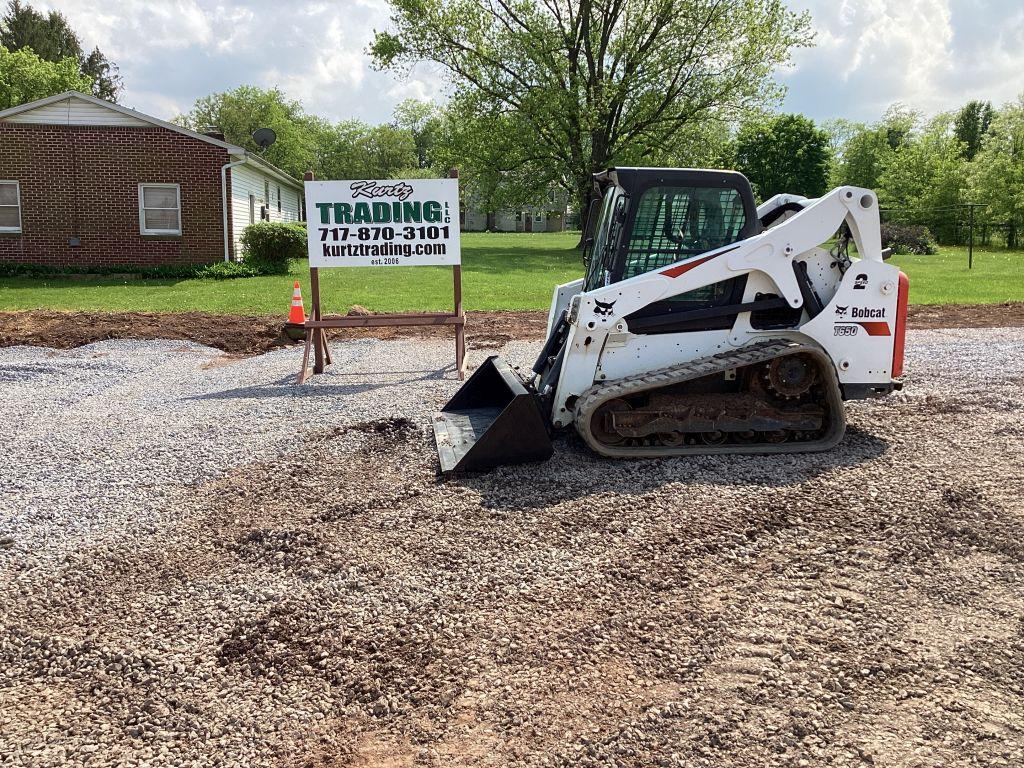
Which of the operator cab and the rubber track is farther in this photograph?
the operator cab

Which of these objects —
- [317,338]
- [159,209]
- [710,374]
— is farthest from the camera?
[159,209]

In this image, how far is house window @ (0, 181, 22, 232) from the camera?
2220cm

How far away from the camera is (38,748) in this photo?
2.80m

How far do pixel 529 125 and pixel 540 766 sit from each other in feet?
106

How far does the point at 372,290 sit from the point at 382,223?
9704mm

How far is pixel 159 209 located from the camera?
899 inches

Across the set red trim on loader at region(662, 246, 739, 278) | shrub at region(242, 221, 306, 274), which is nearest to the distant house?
shrub at region(242, 221, 306, 274)

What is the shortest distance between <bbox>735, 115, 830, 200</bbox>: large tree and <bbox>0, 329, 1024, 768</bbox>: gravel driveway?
5306 cm

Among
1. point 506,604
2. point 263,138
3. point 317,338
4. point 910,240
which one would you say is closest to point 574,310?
point 506,604

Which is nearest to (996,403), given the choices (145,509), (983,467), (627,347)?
(983,467)

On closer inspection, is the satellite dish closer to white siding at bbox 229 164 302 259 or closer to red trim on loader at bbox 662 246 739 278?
white siding at bbox 229 164 302 259

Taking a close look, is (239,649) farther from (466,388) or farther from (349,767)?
(466,388)

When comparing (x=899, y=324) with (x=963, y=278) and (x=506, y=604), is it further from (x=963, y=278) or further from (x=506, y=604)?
(x=963, y=278)

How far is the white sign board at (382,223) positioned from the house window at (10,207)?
17.2 m
